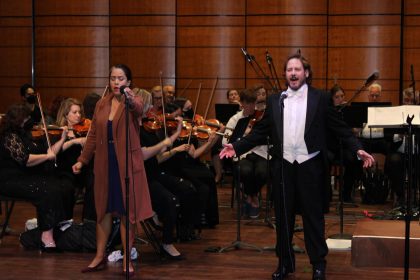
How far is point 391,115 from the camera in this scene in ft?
23.3

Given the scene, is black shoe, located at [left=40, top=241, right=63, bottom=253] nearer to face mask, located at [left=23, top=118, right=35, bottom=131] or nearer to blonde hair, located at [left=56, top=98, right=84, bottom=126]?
face mask, located at [left=23, top=118, right=35, bottom=131]

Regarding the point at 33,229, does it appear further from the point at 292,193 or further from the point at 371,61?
the point at 371,61

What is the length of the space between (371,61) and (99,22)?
4221 millimetres

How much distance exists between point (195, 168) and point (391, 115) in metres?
1.90

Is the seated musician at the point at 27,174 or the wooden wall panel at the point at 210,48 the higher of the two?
the wooden wall panel at the point at 210,48

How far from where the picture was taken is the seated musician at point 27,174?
6.46 meters

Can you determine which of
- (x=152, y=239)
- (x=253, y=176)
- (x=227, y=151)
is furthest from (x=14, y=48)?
(x=227, y=151)

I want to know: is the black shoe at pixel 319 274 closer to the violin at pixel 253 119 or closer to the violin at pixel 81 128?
the violin at pixel 253 119

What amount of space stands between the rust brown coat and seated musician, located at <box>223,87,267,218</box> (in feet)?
7.45

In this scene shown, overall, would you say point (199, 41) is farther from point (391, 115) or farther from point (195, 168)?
point (391, 115)

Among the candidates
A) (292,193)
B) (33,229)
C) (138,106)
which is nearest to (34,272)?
(33,229)

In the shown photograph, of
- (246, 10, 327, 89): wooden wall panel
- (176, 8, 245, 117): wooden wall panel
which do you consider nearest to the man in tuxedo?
(246, 10, 327, 89): wooden wall panel

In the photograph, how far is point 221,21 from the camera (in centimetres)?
1192

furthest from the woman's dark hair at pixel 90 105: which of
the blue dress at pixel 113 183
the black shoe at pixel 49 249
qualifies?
the blue dress at pixel 113 183
